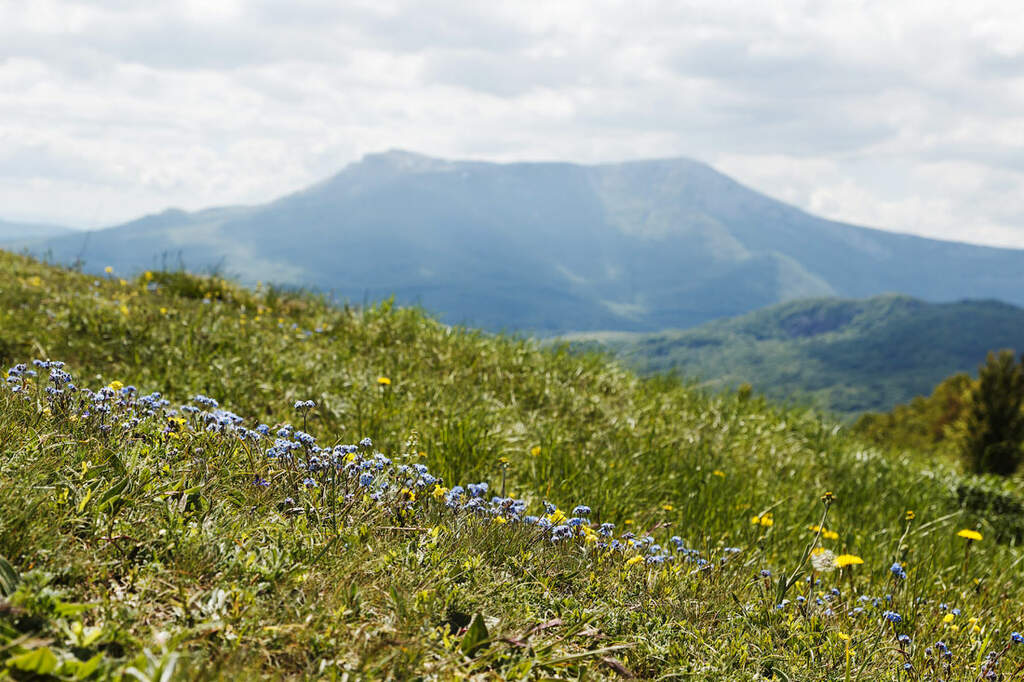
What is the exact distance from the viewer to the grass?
84.8 inches

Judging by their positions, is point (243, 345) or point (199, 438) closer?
point (199, 438)

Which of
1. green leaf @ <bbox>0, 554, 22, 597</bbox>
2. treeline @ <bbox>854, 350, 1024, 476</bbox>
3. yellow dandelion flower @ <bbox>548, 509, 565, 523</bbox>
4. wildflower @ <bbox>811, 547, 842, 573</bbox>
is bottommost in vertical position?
treeline @ <bbox>854, 350, 1024, 476</bbox>

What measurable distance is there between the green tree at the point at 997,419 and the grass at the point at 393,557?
39.6 feet

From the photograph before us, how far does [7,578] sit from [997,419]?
19.6 m

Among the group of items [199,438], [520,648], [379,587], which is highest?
[199,438]

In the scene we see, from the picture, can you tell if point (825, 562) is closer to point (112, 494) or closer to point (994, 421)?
point (112, 494)

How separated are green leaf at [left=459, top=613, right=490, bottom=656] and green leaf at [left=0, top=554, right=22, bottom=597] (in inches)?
54.3

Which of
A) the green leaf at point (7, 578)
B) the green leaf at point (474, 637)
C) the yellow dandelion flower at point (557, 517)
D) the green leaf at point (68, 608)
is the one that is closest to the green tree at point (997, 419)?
the yellow dandelion flower at point (557, 517)

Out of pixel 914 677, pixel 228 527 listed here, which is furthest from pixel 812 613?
pixel 228 527

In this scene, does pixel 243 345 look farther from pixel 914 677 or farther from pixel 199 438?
pixel 914 677

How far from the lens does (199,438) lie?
3.50 meters

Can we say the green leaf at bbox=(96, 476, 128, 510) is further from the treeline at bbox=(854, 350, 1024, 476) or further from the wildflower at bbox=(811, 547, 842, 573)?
the treeline at bbox=(854, 350, 1024, 476)

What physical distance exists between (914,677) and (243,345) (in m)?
6.37

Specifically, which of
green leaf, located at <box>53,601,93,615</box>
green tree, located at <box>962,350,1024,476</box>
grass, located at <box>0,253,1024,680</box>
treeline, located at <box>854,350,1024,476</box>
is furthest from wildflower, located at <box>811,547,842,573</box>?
green tree, located at <box>962,350,1024,476</box>
